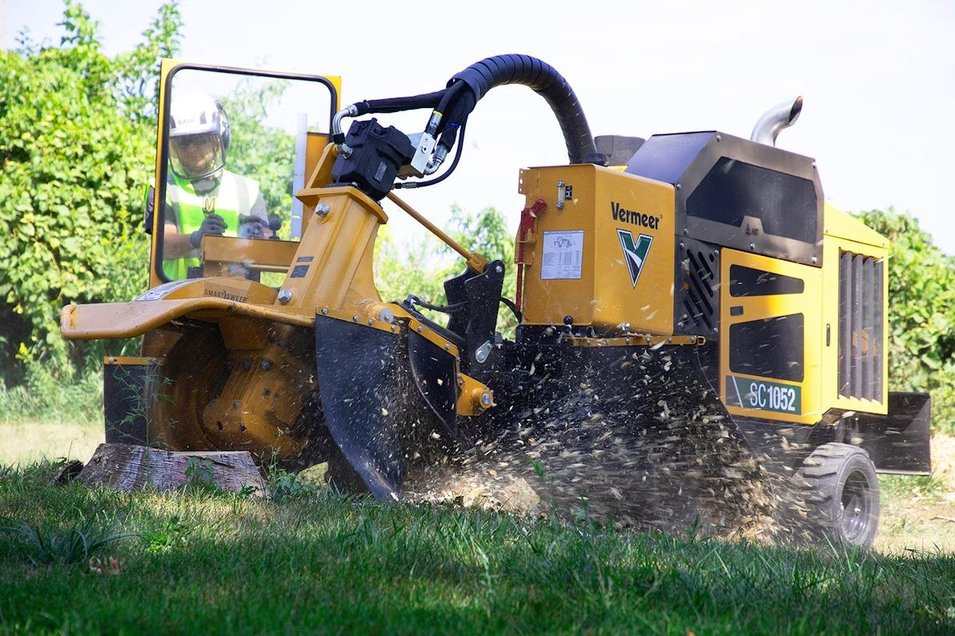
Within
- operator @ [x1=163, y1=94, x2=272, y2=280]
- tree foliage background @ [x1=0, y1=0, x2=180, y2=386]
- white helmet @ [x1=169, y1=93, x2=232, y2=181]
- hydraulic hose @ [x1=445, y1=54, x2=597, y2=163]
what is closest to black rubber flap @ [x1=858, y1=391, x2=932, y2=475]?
hydraulic hose @ [x1=445, y1=54, x2=597, y2=163]

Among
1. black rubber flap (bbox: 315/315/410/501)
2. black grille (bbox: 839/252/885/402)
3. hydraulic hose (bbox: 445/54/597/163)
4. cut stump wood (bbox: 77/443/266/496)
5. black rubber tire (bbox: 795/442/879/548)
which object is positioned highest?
hydraulic hose (bbox: 445/54/597/163)

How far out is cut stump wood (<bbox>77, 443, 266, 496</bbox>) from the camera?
4426mm

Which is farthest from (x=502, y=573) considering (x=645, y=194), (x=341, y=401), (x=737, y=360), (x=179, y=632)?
(x=737, y=360)

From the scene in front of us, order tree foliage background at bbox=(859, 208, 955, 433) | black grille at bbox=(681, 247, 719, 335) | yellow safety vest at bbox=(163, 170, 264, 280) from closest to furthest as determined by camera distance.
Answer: yellow safety vest at bbox=(163, 170, 264, 280) < black grille at bbox=(681, 247, 719, 335) < tree foliage background at bbox=(859, 208, 955, 433)

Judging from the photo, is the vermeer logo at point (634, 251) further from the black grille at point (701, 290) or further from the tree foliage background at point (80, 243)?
the tree foliage background at point (80, 243)

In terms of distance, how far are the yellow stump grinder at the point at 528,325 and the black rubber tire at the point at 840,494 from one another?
1 cm

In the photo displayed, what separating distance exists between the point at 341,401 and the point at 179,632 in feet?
6.99

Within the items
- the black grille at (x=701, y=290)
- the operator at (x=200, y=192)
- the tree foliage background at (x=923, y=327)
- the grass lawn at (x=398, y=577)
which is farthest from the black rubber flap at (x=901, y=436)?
the operator at (x=200, y=192)

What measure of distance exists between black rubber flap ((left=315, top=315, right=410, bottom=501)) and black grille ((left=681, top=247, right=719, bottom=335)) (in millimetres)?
1839

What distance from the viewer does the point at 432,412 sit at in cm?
491

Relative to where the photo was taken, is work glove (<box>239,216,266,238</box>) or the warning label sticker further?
work glove (<box>239,216,266,238</box>)

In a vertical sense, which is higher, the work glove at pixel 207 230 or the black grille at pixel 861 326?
the work glove at pixel 207 230

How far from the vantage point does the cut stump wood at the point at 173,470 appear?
4426mm

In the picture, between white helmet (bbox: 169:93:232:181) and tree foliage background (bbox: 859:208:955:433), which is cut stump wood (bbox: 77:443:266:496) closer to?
white helmet (bbox: 169:93:232:181)
